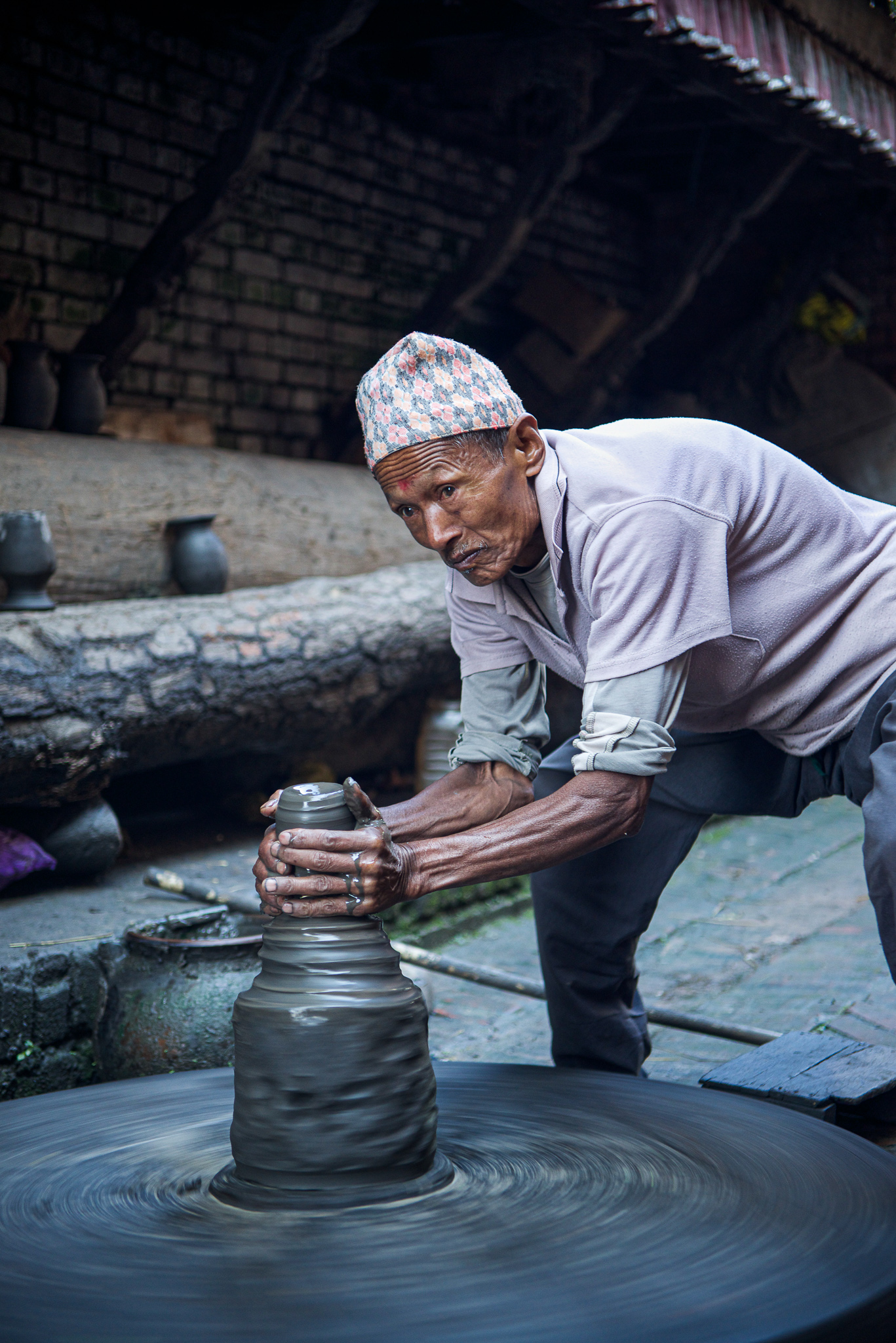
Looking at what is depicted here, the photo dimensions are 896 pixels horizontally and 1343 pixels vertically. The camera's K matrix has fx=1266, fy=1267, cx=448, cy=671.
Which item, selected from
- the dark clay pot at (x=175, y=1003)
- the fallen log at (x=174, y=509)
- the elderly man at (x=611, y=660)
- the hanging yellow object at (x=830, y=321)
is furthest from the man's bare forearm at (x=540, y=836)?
the hanging yellow object at (x=830, y=321)

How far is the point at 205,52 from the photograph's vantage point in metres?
5.95

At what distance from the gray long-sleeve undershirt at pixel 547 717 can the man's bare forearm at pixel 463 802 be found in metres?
0.03

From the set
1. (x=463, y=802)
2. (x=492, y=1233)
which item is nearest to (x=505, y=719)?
(x=463, y=802)

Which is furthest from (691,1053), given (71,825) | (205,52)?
(205,52)

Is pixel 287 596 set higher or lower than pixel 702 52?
lower

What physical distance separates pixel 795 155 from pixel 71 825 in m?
5.74

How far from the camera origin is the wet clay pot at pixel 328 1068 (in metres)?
1.66

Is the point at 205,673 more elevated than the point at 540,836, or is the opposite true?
the point at 540,836

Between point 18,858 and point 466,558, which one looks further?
point 18,858

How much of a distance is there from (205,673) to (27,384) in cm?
161

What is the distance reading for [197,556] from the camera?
4812mm

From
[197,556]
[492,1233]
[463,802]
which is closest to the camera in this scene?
[492,1233]

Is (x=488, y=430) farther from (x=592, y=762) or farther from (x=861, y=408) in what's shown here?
(x=861, y=408)

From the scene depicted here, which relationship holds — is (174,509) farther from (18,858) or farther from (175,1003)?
(175,1003)
